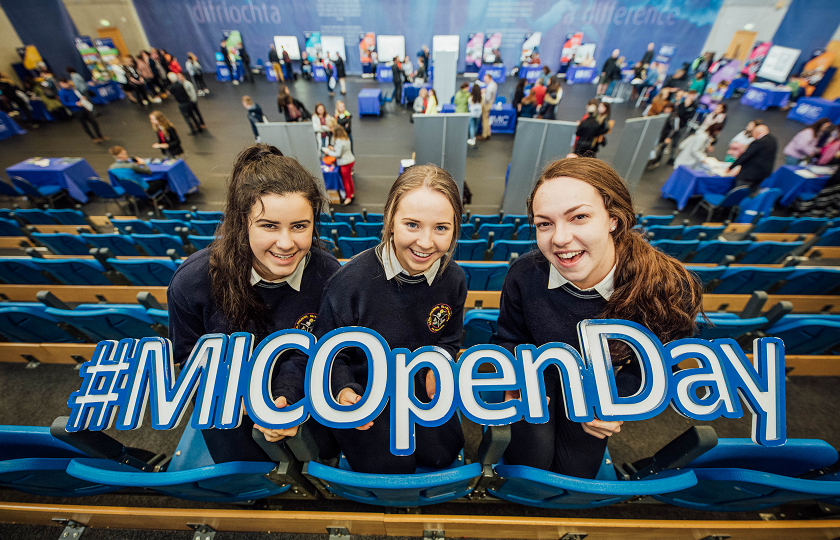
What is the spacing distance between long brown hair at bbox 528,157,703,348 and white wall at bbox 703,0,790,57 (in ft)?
66.4

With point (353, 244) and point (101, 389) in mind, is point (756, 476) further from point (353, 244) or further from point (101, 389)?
point (353, 244)

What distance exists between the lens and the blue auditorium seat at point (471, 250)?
3.31 meters

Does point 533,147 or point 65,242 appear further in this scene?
point 533,147

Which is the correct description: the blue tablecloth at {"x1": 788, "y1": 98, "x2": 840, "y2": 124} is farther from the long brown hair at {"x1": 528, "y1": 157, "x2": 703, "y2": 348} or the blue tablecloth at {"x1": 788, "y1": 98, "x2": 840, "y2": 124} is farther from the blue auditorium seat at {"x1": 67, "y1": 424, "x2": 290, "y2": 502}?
the blue auditorium seat at {"x1": 67, "y1": 424, "x2": 290, "y2": 502}

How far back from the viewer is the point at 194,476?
96 centimetres

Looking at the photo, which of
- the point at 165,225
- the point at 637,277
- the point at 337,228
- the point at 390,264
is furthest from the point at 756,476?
the point at 165,225

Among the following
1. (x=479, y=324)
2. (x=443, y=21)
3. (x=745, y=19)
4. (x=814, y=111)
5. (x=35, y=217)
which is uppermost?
(x=745, y=19)

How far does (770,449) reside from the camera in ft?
3.71

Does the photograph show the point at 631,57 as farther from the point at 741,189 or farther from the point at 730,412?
the point at 730,412

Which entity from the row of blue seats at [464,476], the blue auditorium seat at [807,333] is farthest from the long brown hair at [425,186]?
the blue auditorium seat at [807,333]

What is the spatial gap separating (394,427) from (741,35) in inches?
855

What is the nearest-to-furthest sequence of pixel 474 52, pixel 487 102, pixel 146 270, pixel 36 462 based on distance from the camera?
1. pixel 36 462
2. pixel 146 270
3. pixel 487 102
4. pixel 474 52

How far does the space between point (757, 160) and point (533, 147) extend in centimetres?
327

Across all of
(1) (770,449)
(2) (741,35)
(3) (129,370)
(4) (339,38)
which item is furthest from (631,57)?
(3) (129,370)
